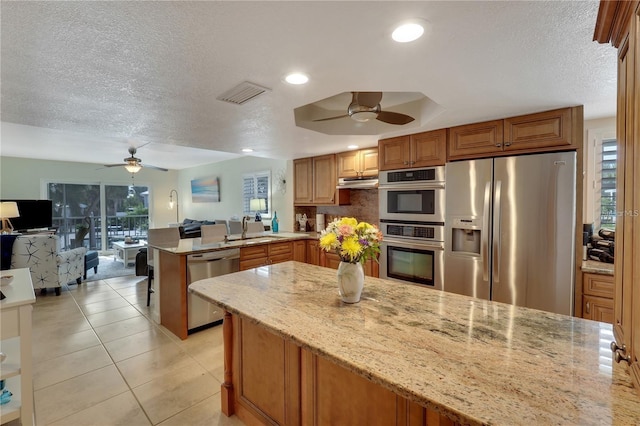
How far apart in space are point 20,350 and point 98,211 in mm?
7407

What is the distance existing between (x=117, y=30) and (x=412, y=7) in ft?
4.33

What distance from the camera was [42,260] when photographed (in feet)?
13.7

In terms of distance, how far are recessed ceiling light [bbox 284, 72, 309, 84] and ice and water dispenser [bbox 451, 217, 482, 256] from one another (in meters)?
2.08

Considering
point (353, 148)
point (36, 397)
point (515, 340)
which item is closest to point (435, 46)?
point (515, 340)

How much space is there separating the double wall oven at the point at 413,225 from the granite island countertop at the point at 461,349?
1511 millimetres

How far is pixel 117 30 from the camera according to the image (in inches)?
52.6

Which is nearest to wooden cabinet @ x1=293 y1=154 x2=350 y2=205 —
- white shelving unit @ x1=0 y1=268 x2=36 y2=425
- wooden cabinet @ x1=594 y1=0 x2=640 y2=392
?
white shelving unit @ x1=0 y1=268 x2=36 y2=425

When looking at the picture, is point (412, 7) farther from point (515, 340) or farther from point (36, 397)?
point (36, 397)

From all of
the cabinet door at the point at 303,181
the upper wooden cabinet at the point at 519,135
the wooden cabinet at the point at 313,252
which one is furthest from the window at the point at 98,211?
the upper wooden cabinet at the point at 519,135

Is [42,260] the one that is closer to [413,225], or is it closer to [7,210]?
[7,210]

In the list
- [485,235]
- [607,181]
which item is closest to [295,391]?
[485,235]

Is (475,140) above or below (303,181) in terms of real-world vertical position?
above

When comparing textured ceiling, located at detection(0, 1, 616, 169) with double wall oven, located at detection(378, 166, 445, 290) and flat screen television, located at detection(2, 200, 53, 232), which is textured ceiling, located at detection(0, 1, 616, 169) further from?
flat screen television, located at detection(2, 200, 53, 232)

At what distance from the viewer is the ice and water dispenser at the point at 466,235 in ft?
9.32
